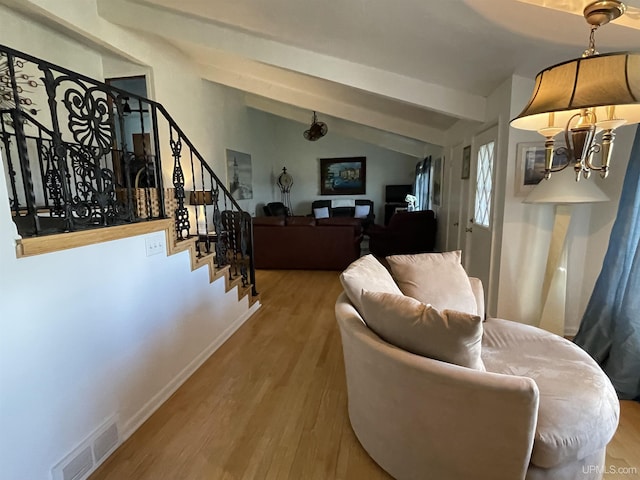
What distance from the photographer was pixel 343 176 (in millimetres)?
8797

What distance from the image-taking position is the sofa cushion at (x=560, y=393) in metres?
1.15

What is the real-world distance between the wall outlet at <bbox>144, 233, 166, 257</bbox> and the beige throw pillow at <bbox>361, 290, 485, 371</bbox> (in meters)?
1.36

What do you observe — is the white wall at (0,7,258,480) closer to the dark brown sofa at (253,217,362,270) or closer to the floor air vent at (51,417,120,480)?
the floor air vent at (51,417,120,480)

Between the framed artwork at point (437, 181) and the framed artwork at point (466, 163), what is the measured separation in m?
1.23

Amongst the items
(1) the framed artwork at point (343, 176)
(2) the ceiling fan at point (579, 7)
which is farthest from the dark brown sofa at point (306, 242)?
(1) the framed artwork at point (343, 176)

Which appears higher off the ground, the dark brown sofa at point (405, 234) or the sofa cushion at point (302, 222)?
the sofa cushion at point (302, 222)

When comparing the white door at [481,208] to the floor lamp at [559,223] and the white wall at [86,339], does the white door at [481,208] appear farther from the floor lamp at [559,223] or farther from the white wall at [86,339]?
the white wall at [86,339]

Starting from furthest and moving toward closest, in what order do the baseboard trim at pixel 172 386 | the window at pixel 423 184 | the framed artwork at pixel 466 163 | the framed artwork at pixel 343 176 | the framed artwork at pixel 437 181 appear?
the framed artwork at pixel 343 176
the window at pixel 423 184
the framed artwork at pixel 437 181
the framed artwork at pixel 466 163
the baseboard trim at pixel 172 386

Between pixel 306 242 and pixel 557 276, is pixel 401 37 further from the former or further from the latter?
pixel 306 242

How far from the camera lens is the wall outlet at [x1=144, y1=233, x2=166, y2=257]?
190 centimetres

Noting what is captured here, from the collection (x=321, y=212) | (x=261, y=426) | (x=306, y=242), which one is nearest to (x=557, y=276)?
(x=261, y=426)

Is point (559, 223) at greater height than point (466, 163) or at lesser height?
lesser

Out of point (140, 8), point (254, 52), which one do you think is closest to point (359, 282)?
point (254, 52)

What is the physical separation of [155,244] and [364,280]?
50.9 inches
